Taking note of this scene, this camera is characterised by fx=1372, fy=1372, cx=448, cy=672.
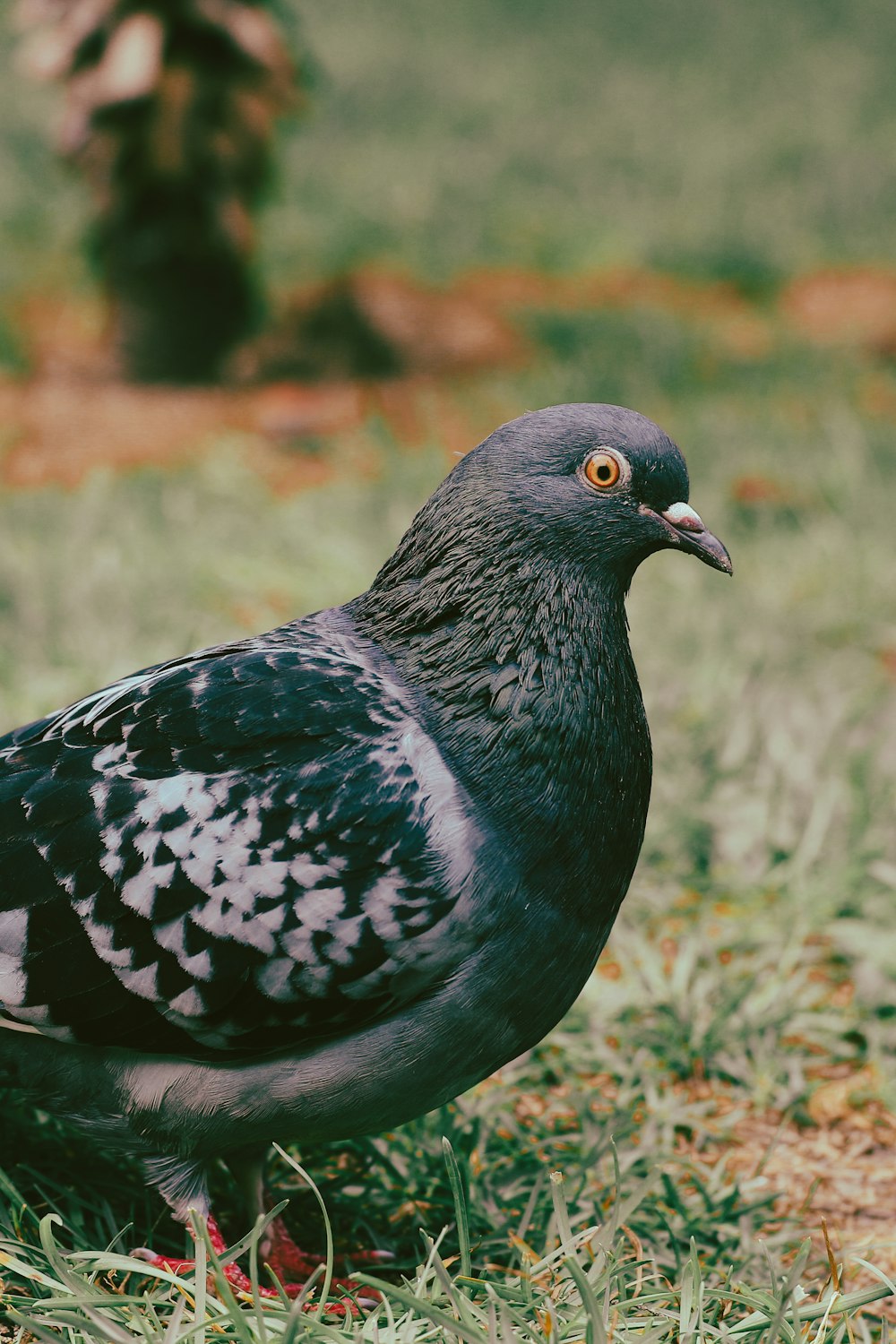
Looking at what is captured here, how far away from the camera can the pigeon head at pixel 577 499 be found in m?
2.33

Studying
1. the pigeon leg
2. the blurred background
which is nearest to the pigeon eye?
the pigeon leg

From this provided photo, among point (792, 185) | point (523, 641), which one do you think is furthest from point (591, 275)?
point (523, 641)

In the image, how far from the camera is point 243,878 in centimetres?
223

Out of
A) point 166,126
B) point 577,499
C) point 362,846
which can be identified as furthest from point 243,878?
point 166,126

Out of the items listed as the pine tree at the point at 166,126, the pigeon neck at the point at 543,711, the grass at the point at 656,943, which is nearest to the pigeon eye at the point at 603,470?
the pigeon neck at the point at 543,711

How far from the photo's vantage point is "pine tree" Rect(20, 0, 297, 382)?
27.1 ft

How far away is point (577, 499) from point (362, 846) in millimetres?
682

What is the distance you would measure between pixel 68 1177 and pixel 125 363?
7.44 metres

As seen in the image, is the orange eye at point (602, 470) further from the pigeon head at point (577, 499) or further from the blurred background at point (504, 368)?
the blurred background at point (504, 368)

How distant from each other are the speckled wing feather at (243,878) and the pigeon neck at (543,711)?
79 millimetres

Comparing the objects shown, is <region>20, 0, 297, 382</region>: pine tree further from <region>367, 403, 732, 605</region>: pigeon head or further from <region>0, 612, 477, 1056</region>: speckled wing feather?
<region>0, 612, 477, 1056</region>: speckled wing feather

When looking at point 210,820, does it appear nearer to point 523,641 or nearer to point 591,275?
point 523,641

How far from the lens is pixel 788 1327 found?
221cm

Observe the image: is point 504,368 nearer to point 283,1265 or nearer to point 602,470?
point 602,470
